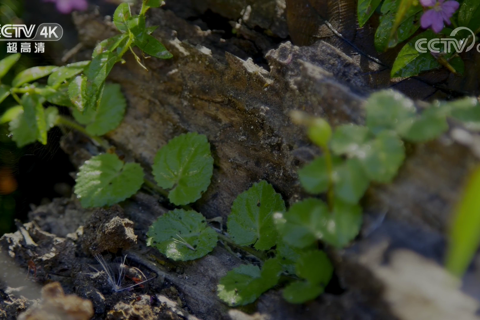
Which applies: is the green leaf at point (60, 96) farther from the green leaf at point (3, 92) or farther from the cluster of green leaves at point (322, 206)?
the cluster of green leaves at point (322, 206)

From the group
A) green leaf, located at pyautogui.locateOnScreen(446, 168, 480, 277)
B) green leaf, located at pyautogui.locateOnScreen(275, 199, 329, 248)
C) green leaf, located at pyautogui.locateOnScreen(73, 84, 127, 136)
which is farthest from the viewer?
green leaf, located at pyautogui.locateOnScreen(73, 84, 127, 136)

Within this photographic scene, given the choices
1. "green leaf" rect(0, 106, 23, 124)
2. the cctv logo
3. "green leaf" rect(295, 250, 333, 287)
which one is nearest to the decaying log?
"green leaf" rect(295, 250, 333, 287)

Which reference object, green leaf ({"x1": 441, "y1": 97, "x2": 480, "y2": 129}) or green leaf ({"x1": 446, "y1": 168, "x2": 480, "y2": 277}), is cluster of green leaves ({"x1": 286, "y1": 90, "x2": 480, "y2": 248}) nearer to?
green leaf ({"x1": 441, "y1": 97, "x2": 480, "y2": 129})

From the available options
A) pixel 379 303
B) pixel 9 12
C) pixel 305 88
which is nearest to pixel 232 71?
pixel 305 88

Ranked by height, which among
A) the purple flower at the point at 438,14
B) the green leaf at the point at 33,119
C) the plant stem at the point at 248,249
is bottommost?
the plant stem at the point at 248,249

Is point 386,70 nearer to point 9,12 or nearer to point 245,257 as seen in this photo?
point 245,257

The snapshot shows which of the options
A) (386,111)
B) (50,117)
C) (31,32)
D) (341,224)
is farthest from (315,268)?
(31,32)

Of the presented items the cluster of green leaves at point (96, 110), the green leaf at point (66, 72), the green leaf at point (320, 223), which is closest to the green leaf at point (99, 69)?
the cluster of green leaves at point (96, 110)
